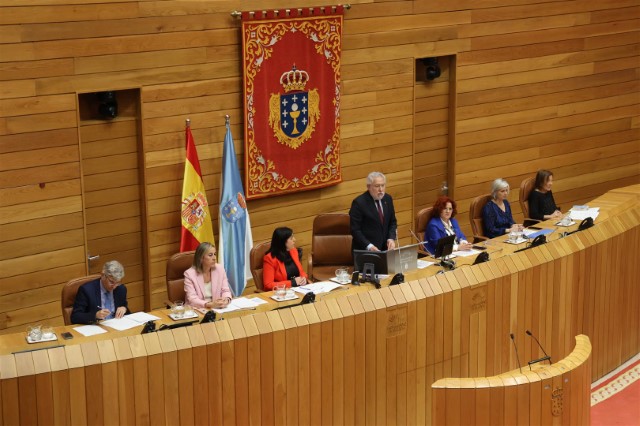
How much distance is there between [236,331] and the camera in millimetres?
6484

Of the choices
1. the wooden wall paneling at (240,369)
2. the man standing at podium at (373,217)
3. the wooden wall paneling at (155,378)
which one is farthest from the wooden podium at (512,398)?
the man standing at podium at (373,217)

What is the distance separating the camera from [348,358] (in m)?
6.92

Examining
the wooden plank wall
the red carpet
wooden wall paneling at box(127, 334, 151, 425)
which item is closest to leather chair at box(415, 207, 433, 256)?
the wooden plank wall

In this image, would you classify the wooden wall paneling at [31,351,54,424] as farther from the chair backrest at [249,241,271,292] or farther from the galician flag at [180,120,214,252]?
the galician flag at [180,120,214,252]

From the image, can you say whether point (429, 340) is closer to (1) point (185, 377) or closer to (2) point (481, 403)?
(2) point (481, 403)

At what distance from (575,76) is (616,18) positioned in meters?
0.86

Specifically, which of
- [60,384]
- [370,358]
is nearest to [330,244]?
[370,358]

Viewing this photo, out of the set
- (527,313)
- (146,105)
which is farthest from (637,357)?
(146,105)

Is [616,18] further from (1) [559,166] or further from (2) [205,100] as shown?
(2) [205,100]

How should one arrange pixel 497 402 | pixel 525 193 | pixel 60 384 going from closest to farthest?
pixel 60 384, pixel 497 402, pixel 525 193

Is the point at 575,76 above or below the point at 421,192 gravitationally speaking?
above

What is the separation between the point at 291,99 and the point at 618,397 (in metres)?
3.67

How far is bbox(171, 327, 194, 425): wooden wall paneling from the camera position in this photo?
628cm

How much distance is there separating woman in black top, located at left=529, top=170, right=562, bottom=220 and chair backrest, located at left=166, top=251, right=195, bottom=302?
Result: 364cm
